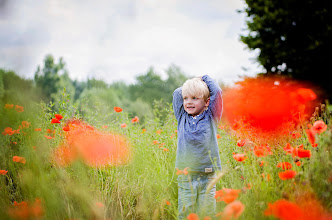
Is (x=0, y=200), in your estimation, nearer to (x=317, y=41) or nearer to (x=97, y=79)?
(x=317, y=41)

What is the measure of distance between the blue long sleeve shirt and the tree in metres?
5.59

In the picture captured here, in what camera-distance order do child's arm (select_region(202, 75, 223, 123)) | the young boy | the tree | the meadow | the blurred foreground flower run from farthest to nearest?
the tree → the blurred foreground flower → child's arm (select_region(202, 75, 223, 123)) → the young boy → the meadow

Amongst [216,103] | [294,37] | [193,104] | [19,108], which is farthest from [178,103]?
[294,37]

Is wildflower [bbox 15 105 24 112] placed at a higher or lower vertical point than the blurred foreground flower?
higher

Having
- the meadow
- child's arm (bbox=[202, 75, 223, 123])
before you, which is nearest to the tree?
the meadow

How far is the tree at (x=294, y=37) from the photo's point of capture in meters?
6.86

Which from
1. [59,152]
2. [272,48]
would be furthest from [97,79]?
[59,152]

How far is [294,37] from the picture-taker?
7.45 metres

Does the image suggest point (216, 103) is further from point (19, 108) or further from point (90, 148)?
point (19, 108)

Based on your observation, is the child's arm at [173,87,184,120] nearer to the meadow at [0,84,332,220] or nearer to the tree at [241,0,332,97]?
the meadow at [0,84,332,220]

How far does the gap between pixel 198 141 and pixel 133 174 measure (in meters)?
0.83

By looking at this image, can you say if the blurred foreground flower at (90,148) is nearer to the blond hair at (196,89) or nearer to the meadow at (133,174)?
the meadow at (133,174)

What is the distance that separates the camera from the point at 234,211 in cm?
129

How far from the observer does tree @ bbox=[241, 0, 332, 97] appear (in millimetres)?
6855
